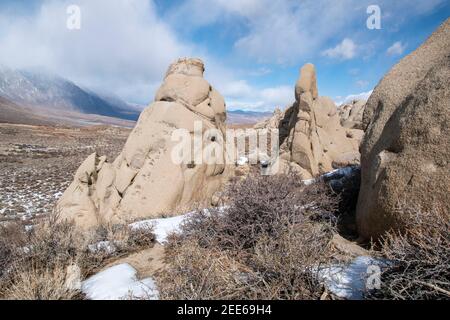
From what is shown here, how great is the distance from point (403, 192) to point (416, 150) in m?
0.49

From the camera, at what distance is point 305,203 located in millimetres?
4613

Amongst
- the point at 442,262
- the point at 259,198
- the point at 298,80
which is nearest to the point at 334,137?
the point at 298,80

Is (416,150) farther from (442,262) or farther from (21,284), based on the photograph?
(21,284)

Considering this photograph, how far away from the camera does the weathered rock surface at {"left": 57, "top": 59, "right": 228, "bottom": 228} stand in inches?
313

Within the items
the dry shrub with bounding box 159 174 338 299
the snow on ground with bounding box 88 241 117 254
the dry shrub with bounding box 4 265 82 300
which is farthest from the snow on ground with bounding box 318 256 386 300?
the snow on ground with bounding box 88 241 117 254

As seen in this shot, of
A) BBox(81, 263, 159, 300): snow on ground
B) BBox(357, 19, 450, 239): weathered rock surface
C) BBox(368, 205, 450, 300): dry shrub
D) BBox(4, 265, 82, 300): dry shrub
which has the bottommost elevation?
BBox(81, 263, 159, 300): snow on ground

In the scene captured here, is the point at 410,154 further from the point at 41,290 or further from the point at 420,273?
the point at 41,290

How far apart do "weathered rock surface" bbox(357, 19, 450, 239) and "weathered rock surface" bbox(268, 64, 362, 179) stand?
9.46 m

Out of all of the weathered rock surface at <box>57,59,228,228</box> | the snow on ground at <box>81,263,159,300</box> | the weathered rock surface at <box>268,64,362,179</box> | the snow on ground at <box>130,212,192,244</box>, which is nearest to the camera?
the snow on ground at <box>81,263,159,300</box>

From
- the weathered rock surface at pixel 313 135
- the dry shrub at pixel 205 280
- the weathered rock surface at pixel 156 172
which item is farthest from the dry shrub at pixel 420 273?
the weathered rock surface at pixel 313 135

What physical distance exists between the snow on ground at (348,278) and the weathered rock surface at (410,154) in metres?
0.77

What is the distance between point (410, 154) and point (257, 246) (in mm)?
1986

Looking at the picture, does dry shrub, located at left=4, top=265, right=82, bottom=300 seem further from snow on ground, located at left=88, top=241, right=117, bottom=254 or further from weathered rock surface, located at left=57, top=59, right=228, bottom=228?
weathered rock surface, located at left=57, top=59, right=228, bottom=228

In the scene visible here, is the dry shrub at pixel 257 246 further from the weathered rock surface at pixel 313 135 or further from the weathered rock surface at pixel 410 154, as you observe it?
the weathered rock surface at pixel 313 135
